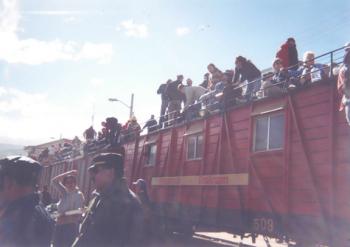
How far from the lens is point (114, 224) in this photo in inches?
110

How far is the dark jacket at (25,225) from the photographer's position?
2539mm

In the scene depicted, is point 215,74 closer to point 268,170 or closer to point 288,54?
point 288,54

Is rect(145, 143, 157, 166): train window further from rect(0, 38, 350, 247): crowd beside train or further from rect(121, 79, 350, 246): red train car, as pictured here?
rect(121, 79, 350, 246): red train car

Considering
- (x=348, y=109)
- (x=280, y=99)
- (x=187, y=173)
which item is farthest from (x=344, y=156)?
(x=187, y=173)

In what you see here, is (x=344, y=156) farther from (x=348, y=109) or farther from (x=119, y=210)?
(x=119, y=210)

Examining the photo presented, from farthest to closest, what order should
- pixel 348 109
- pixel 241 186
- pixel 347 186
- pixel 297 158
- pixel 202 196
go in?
pixel 202 196 < pixel 241 186 < pixel 297 158 < pixel 347 186 < pixel 348 109

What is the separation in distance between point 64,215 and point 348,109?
4.54m

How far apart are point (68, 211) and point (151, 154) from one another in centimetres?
742

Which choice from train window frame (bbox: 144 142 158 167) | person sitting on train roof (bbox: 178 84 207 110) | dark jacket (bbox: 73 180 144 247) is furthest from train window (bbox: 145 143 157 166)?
dark jacket (bbox: 73 180 144 247)

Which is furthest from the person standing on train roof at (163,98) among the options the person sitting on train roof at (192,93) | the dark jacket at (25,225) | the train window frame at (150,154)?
the dark jacket at (25,225)

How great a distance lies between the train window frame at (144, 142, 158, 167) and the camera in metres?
13.2

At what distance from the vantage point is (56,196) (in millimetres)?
23375

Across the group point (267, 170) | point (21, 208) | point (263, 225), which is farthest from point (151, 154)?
point (21, 208)

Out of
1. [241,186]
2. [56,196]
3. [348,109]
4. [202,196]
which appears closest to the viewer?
[348,109]
